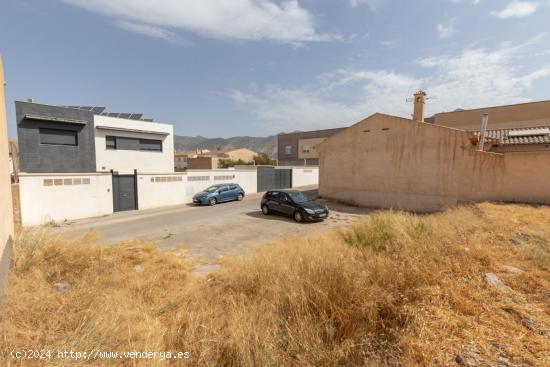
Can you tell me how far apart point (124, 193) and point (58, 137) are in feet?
26.2

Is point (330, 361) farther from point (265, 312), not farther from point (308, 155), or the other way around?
point (308, 155)

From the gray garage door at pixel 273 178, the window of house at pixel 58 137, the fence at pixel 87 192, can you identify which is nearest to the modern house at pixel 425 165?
the gray garage door at pixel 273 178

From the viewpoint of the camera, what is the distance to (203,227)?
1199cm

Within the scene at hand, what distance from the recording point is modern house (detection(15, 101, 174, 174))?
17406mm

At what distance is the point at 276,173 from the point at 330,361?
26.9 metres

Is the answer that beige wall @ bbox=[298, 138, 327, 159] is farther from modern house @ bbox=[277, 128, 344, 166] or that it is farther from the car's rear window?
the car's rear window

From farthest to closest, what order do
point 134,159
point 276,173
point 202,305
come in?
Answer: point 276,173 → point 134,159 → point 202,305

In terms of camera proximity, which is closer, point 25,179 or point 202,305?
point 202,305

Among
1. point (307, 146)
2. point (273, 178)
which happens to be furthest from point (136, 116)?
point (307, 146)

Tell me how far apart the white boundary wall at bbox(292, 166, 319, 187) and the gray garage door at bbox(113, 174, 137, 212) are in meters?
18.7

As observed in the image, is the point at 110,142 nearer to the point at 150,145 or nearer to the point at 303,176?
the point at 150,145

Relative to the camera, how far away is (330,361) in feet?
8.50

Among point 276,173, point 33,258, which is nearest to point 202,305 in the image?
point 33,258

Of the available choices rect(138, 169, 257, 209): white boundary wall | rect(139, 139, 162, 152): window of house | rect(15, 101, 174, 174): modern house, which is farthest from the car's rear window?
rect(139, 139, 162, 152): window of house
